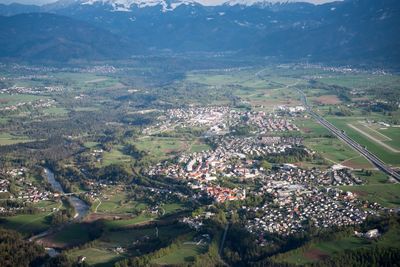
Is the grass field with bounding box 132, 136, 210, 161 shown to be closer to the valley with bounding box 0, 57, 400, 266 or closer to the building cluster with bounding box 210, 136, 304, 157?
the valley with bounding box 0, 57, 400, 266

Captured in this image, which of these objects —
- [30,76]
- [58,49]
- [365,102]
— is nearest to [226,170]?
[365,102]

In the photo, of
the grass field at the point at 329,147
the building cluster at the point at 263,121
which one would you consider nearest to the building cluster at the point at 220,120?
the building cluster at the point at 263,121

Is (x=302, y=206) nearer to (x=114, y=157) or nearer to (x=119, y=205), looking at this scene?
(x=119, y=205)

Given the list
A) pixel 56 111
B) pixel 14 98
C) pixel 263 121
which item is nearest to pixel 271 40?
pixel 14 98

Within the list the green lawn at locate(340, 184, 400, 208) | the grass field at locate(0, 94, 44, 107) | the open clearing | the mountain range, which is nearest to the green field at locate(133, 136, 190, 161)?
the green lawn at locate(340, 184, 400, 208)

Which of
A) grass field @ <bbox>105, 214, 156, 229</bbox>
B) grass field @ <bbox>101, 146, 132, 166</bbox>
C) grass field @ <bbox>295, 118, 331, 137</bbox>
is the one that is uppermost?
grass field @ <bbox>295, 118, 331, 137</bbox>

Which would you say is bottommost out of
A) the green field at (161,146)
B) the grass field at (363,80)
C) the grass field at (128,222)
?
the grass field at (128,222)

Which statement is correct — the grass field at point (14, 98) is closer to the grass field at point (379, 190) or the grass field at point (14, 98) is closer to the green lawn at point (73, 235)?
the green lawn at point (73, 235)
